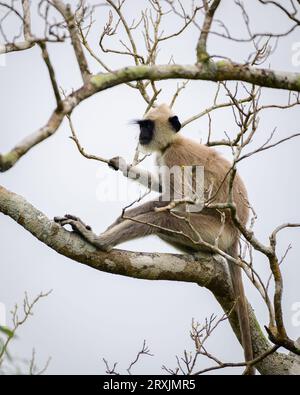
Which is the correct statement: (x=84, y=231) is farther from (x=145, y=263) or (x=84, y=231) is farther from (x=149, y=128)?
(x=149, y=128)

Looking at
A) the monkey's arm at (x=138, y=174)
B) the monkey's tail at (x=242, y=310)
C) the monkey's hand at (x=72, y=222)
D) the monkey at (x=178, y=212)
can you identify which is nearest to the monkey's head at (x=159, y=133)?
the monkey at (x=178, y=212)

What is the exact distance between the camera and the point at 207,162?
6340mm

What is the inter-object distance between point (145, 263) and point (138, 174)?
163cm

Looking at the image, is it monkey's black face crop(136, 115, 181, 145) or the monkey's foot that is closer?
the monkey's foot

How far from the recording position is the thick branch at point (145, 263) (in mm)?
4805

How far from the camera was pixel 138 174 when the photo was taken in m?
6.48

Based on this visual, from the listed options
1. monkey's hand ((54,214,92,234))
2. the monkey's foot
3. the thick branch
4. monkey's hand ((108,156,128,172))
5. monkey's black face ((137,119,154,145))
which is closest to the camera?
the thick branch

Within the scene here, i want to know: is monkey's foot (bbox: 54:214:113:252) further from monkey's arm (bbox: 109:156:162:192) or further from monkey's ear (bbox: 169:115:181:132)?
monkey's ear (bbox: 169:115:181:132)

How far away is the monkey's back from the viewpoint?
6.09 meters

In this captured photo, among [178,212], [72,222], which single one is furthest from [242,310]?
[72,222]

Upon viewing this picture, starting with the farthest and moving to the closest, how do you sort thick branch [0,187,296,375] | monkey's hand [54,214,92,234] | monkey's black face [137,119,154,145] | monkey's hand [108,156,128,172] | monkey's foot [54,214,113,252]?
monkey's black face [137,119,154,145] → monkey's hand [108,156,128,172] → monkey's hand [54,214,92,234] → monkey's foot [54,214,113,252] → thick branch [0,187,296,375]

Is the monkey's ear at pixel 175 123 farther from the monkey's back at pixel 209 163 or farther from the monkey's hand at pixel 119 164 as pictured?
the monkey's hand at pixel 119 164

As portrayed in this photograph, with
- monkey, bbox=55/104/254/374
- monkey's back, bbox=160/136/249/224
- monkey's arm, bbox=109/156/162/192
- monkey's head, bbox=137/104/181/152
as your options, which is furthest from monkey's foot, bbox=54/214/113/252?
monkey's head, bbox=137/104/181/152
